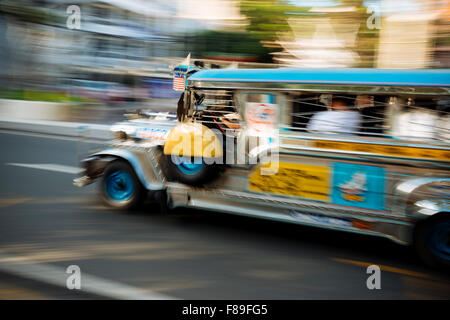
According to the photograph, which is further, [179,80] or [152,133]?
[152,133]

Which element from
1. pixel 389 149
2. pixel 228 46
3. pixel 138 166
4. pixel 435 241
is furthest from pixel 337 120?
pixel 228 46

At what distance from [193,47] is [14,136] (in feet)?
41.9

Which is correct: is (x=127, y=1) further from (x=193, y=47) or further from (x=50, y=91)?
(x=50, y=91)

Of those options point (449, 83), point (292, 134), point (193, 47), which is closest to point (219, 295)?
point (292, 134)

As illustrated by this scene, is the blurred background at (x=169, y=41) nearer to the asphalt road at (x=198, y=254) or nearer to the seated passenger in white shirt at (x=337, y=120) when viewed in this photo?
the seated passenger in white shirt at (x=337, y=120)

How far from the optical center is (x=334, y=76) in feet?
15.7

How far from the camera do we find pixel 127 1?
101 feet

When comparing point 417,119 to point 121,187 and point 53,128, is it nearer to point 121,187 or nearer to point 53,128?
point 121,187

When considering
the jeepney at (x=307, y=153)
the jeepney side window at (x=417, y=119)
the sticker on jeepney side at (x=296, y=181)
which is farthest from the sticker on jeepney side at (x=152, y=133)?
the jeepney side window at (x=417, y=119)

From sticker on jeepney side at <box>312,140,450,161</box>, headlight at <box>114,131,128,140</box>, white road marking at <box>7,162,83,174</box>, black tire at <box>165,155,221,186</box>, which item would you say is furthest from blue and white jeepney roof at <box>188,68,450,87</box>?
white road marking at <box>7,162,83,174</box>

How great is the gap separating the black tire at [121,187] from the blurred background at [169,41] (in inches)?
67.2

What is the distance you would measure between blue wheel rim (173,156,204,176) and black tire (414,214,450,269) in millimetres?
2357

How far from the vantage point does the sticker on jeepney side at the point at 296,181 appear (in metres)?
4.91

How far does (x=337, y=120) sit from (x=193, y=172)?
1705 mm
